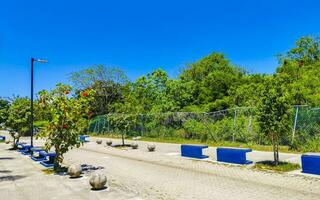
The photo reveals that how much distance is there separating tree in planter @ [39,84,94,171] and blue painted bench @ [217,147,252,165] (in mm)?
7111

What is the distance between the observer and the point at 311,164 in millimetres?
12914

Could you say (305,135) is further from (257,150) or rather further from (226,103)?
(226,103)

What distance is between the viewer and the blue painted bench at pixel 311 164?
12675 millimetres

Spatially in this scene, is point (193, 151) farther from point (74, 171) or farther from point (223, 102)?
point (223, 102)

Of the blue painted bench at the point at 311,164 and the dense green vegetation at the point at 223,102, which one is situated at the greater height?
the dense green vegetation at the point at 223,102

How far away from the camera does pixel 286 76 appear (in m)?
37.5

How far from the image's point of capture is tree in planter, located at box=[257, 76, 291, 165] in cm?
1467

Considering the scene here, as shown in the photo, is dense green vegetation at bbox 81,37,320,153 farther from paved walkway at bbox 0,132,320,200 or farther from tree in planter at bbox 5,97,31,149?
tree in planter at bbox 5,97,31,149

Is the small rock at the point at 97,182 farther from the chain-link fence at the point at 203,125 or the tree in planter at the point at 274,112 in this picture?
the chain-link fence at the point at 203,125

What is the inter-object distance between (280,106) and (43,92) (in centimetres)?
1119

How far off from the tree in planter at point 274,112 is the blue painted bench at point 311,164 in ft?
6.01

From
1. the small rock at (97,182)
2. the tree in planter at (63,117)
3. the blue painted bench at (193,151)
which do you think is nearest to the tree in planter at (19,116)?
the tree in planter at (63,117)

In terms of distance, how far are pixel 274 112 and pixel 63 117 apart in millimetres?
9746

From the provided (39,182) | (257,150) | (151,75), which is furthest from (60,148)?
(151,75)
